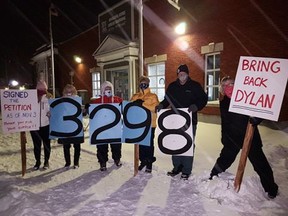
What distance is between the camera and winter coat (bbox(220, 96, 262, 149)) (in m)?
4.05

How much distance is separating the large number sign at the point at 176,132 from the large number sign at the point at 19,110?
2481mm

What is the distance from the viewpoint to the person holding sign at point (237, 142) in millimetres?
3869

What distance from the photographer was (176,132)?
470 centimetres

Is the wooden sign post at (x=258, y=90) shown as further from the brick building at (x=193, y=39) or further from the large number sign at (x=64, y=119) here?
the brick building at (x=193, y=39)

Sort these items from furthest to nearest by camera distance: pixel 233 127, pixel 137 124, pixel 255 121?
pixel 137 124 < pixel 233 127 < pixel 255 121

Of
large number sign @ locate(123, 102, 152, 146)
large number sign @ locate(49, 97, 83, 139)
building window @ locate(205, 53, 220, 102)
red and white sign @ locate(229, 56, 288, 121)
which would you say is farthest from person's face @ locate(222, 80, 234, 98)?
building window @ locate(205, 53, 220, 102)

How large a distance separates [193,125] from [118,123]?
141 cm

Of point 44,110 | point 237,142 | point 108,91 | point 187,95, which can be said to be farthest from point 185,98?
point 44,110

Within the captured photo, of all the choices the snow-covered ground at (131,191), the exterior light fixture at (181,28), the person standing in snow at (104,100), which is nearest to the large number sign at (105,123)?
the person standing in snow at (104,100)

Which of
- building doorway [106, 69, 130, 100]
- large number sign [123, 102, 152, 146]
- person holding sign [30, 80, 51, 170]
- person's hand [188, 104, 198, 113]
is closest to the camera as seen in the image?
person's hand [188, 104, 198, 113]

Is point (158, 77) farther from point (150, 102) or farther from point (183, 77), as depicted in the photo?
point (183, 77)

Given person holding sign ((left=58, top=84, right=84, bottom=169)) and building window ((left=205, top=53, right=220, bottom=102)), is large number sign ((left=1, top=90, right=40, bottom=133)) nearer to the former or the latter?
person holding sign ((left=58, top=84, right=84, bottom=169))

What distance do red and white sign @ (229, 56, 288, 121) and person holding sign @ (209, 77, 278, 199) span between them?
0.17m

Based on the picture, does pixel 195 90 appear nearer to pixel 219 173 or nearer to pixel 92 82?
pixel 219 173
